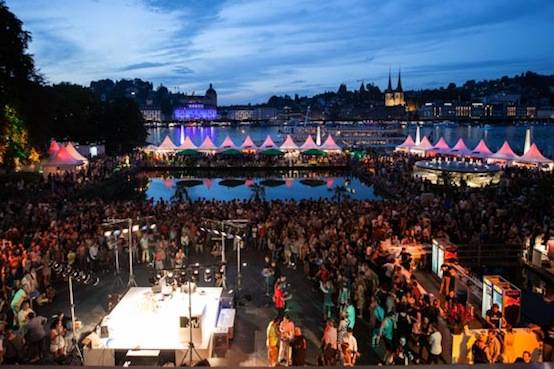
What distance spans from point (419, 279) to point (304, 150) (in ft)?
102

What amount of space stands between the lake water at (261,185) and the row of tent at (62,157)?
16.5ft

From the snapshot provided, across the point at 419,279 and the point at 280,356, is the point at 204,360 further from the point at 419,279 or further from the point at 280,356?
the point at 419,279

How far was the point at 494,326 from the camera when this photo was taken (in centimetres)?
808

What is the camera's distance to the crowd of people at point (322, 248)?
8125 mm

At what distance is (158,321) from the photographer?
28.7ft

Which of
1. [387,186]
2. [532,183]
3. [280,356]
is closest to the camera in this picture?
[280,356]

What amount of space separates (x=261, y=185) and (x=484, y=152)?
662 inches

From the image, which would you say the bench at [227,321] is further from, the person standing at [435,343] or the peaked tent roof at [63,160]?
the peaked tent roof at [63,160]

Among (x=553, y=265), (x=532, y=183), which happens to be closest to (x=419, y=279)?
(x=553, y=265)

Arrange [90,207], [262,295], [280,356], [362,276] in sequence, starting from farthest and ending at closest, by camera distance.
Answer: [90,207]
[262,295]
[362,276]
[280,356]

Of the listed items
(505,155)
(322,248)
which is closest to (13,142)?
(322,248)

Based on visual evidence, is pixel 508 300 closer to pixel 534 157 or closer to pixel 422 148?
pixel 534 157

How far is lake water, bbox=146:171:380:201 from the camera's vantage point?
31172 millimetres

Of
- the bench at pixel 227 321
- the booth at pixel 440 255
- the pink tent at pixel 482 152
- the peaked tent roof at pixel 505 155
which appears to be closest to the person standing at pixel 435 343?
the bench at pixel 227 321
